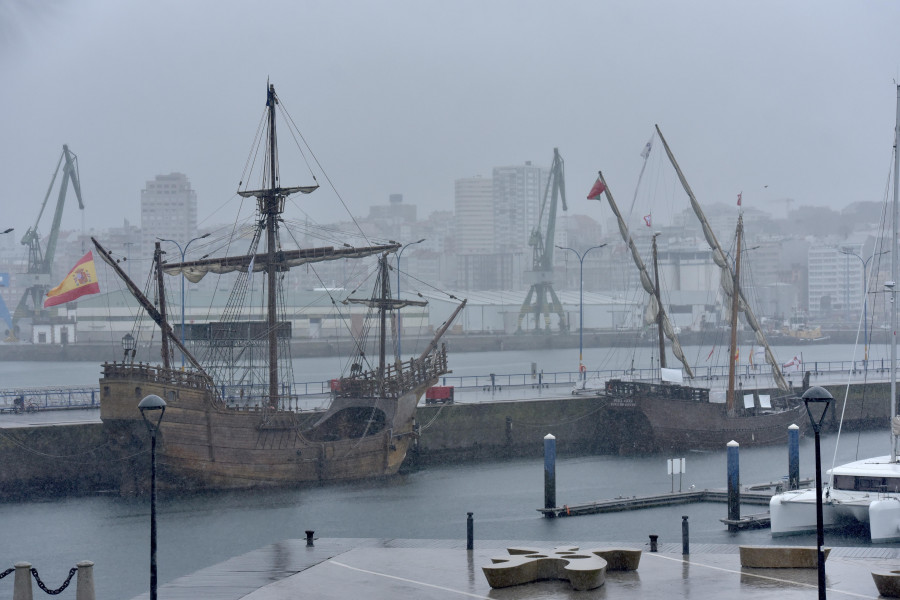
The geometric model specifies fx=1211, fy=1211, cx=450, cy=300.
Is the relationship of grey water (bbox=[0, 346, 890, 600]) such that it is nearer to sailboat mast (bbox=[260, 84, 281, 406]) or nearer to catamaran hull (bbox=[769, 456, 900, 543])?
catamaran hull (bbox=[769, 456, 900, 543])

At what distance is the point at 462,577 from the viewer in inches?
795

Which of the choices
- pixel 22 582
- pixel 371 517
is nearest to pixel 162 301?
pixel 371 517

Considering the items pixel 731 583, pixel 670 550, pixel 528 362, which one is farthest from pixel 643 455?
pixel 528 362

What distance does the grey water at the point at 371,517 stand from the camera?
30.2 m

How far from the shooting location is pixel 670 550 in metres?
22.6

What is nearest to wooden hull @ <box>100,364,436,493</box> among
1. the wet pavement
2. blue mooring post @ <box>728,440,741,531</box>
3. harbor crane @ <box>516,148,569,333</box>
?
blue mooring post @ <box>728,440,741,531</box>

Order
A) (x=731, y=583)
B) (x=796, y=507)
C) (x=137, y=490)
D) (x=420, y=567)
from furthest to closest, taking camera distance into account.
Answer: (x=137, y=490) → (x=796, y=507) → (x=420, y=567) → (x=731, y=583)

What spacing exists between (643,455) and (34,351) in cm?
9521

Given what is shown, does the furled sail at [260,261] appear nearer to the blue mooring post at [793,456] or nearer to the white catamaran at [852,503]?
the blue mooring post at [793,456]

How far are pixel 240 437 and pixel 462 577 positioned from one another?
2132 centimetres

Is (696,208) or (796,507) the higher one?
(696,208)

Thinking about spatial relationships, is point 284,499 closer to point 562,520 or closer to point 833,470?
point 562,520

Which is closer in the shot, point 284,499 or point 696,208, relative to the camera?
point 284,499

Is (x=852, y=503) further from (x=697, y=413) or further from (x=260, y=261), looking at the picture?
(x=260, y=261)
